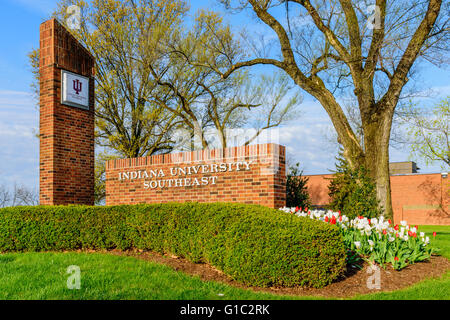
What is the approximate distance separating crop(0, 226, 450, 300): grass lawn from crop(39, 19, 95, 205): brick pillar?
463cm

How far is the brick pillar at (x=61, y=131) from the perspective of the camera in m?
11.3

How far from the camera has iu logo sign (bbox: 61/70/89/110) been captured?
38.2ft

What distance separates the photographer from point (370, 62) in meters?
12.0

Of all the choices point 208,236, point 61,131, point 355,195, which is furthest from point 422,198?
point 208,236

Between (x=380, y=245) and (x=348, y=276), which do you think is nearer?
(x=348, y=276)

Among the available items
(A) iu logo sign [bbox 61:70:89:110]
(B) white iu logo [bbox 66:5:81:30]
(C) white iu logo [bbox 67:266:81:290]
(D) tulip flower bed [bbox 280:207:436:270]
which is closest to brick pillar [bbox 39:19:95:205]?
(A) iu logo sign [bbox 61:70:89:110]

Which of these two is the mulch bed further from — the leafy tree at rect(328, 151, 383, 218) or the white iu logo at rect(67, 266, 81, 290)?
the leafy tree at rect(328, 151, 383, 218)

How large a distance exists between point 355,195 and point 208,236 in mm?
4703

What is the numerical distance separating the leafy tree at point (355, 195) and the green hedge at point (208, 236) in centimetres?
357

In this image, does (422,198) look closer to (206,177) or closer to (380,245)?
(206,177)

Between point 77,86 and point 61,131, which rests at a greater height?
point 77,86

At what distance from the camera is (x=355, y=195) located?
9.59 m

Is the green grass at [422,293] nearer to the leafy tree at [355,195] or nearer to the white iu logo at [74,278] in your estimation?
the leafy tree at [355,195]

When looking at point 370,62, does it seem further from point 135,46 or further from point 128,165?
point 135,46
